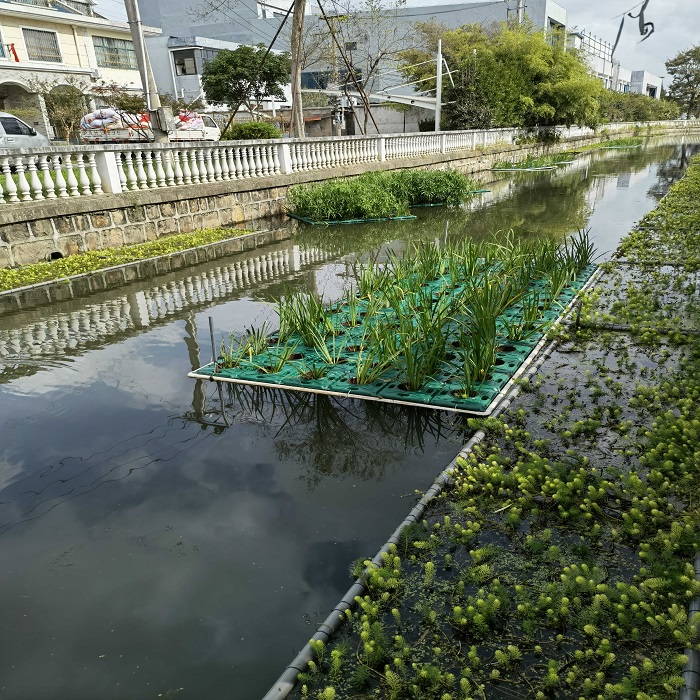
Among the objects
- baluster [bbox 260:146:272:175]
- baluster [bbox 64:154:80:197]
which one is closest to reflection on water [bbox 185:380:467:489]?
baluster [bbox 64:154:80:197]

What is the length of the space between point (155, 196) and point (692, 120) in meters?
73.7

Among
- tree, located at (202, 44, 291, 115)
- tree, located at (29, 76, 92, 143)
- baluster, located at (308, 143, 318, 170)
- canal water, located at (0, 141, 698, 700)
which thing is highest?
tree, located at (202, 44, 291, 115)

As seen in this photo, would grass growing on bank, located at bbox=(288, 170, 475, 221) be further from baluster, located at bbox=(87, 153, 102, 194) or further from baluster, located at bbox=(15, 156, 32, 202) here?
baluster, located at bbox=(15, 156, 32, 202)

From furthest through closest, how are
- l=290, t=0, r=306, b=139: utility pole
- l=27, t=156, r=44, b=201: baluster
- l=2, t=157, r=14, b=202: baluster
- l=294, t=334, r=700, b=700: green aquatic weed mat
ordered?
l=290, t=0, r=306, b=139: utility pole < l=27, t=156, r=44, b=201: baluster < l=2, t=157, r=14, b=202: baluster < l=294, t=334, r=700, b=700: green aquatic weed mat

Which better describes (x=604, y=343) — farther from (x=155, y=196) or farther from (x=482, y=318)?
(x=155, y=196)

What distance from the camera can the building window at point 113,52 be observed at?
31.5 m

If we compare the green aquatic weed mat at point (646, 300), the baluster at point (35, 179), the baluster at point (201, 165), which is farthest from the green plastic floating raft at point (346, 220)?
the green aquatic weed mat at point (646, 300)

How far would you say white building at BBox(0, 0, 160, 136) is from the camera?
26734 mm

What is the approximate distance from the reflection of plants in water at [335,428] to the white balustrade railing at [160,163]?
18.9 feet

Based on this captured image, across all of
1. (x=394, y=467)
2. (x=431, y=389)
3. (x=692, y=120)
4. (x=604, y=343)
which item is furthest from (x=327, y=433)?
(x=692, y=120)

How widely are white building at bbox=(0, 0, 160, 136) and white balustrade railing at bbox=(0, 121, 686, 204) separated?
722 inches

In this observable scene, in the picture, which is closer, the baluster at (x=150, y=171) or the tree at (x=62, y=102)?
the baluster at (x=150, y=171)

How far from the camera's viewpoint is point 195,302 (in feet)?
22.2

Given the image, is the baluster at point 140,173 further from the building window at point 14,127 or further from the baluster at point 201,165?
the building window at point 14,127
